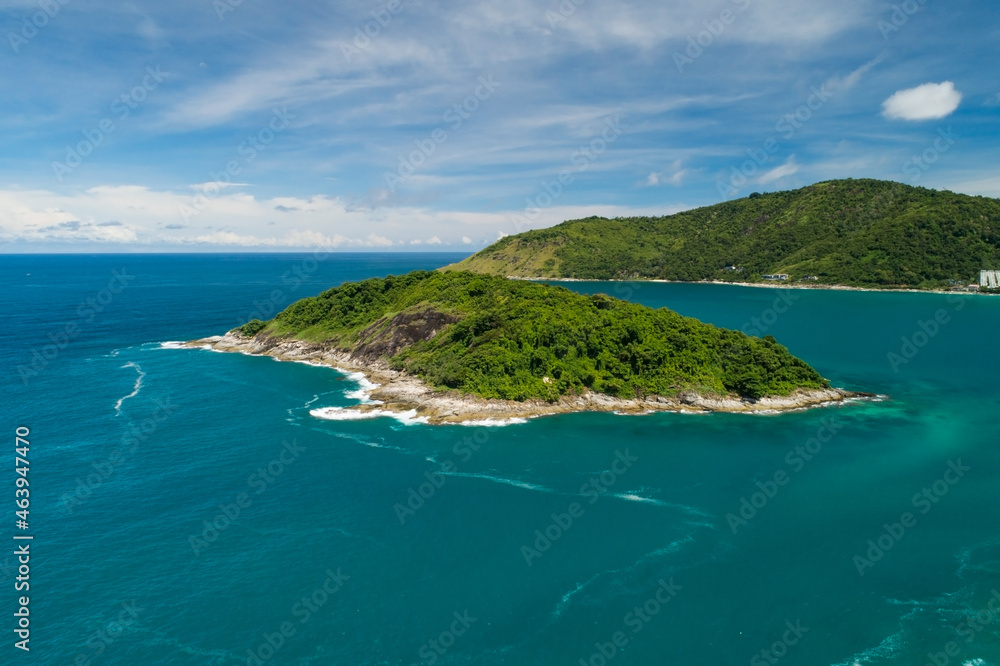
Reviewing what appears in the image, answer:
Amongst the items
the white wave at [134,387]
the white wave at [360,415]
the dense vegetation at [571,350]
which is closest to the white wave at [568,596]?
the white wave at [360,415]

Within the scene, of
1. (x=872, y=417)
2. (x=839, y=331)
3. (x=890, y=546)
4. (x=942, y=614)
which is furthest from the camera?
(x=839, y=331)

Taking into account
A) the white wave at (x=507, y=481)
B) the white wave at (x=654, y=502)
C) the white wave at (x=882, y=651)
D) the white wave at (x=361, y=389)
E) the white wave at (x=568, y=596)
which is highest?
the white wave at (x=361, y=389)

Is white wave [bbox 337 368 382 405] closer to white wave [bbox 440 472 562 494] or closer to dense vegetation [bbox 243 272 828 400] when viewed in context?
dense vegetation [bbox 243 272 828 400]

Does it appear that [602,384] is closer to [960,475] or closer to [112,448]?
[960,475]

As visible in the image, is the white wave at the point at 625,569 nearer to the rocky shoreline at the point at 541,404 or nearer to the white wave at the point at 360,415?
the rocky shoreline at the point at 541,404

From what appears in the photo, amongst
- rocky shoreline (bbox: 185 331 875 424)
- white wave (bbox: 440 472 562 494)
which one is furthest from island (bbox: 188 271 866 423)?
white wave (bbox: 440 472 562 494)

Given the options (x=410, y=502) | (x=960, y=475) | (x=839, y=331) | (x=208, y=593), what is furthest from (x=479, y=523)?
(x=839, y=331)
